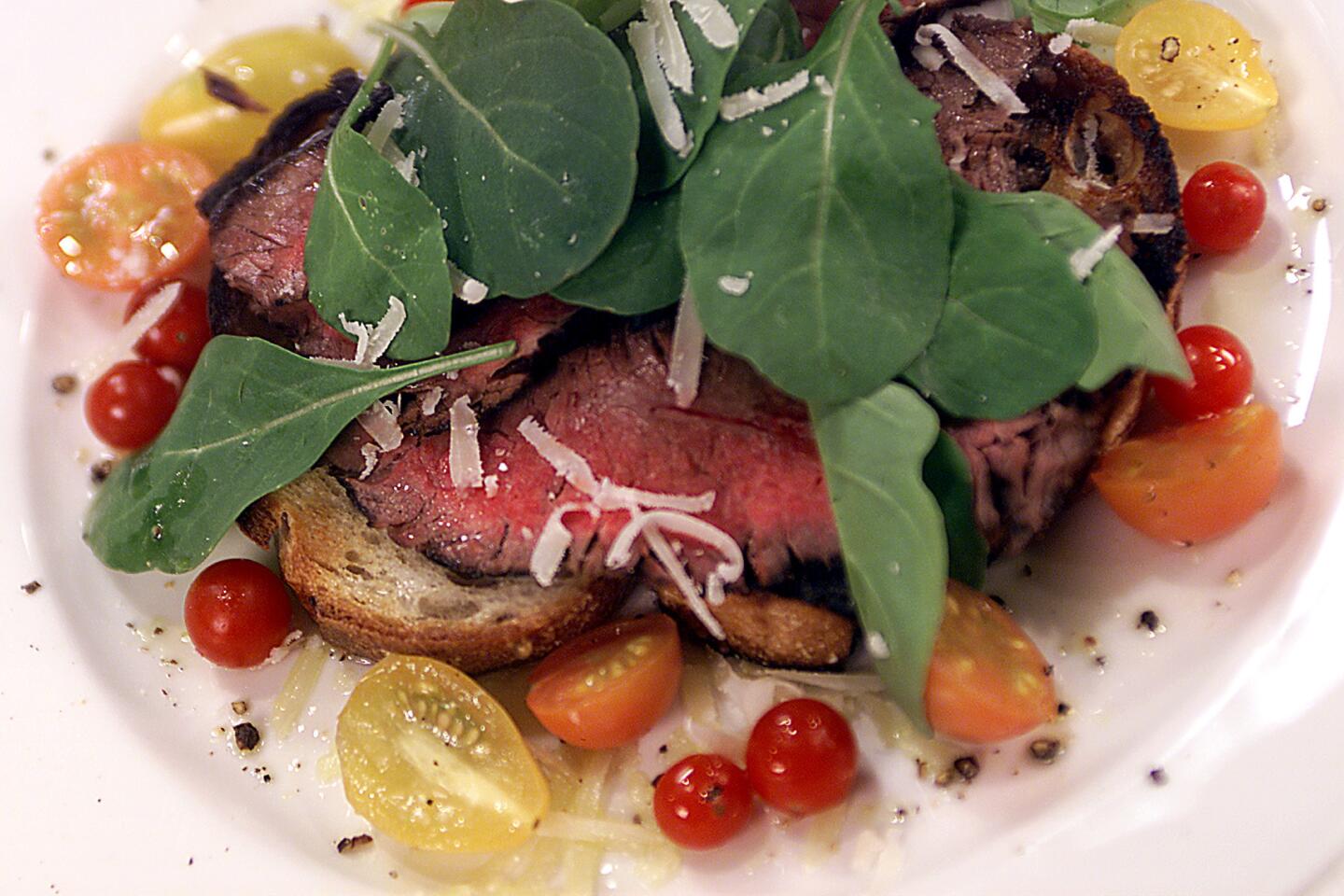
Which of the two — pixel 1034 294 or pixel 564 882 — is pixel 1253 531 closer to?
pixel 1034 294

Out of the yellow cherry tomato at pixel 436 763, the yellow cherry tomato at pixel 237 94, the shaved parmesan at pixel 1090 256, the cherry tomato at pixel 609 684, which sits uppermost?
the shaved parmesan at pixel 1090 256

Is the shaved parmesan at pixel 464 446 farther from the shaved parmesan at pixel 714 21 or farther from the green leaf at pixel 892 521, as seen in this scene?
the shaved parmesan at pixel 714 21

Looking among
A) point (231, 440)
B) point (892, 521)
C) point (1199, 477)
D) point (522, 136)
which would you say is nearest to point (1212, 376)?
point (1199, 477)

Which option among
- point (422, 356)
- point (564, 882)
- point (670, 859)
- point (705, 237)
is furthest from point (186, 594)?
point (705, 237)

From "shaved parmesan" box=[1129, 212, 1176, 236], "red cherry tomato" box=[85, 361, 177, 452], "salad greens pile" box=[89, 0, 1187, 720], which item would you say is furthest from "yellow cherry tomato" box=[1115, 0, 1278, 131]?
"red cherry tomato" box=[85, 361, 177, 452]

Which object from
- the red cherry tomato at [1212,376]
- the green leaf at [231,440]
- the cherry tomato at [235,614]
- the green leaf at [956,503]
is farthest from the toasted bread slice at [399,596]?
the red cherry tomato at [1212,376]

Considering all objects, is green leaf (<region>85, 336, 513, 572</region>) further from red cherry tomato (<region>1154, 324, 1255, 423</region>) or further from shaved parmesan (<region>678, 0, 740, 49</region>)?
red cherry tomato (<region>1154, 324, 1255, 423</region>)
